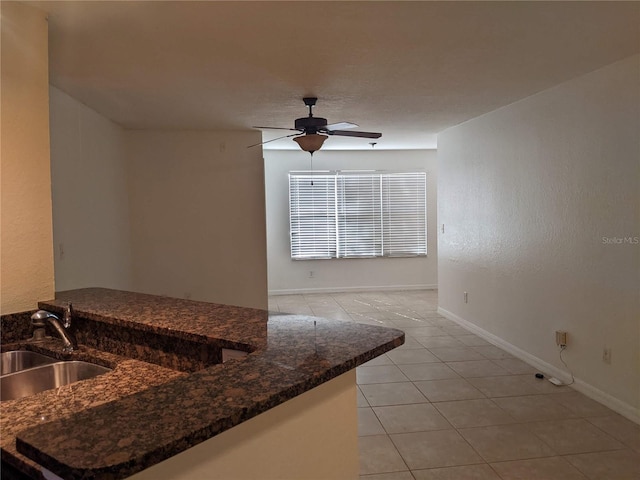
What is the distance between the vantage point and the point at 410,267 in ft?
27.0

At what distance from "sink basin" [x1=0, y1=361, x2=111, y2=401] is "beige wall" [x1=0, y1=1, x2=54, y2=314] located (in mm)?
389

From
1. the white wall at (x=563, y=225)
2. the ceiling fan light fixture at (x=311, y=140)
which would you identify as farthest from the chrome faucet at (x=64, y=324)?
the white wall at (x=563, y=225)

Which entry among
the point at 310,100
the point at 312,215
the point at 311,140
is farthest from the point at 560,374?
the point at 312,215

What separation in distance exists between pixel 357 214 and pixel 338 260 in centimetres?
86

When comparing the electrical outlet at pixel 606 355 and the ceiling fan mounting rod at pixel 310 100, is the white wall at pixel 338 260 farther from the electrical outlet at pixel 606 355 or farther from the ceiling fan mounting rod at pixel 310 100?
the electrical outlet at pixel 606 355

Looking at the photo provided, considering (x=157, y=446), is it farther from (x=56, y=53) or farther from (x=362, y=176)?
(x=362, y=176)

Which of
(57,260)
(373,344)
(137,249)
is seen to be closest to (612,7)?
(373,344)

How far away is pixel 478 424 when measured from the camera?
3025 millimetres

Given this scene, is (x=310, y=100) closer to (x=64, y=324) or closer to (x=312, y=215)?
(x=64, y=324)

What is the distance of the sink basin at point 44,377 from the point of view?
1745mm

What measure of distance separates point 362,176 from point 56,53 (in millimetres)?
5702

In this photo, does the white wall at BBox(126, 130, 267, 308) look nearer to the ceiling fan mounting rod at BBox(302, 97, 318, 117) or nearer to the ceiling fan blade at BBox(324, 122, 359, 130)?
the ceiling fan mounting rod at BBox(302, 97, 318, 117)

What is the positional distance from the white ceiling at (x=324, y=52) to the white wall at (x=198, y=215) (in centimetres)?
108

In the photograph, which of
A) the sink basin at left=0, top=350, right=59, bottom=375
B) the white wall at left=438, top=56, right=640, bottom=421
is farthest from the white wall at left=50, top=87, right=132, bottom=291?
the white wall at left=438, top=56, right=640, bottom=421
